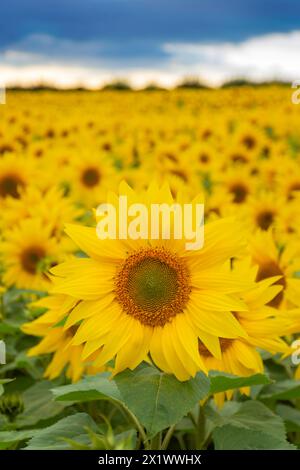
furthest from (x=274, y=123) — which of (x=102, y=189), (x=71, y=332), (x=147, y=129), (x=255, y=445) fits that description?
(x=255, y=445)

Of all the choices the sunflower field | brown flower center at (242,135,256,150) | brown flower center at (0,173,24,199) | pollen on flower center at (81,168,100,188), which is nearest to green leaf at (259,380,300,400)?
the sunflower field

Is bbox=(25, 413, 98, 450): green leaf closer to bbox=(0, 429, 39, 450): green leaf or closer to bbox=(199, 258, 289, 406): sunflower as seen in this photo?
bbox=(0, 429, 39, 450): green leaf

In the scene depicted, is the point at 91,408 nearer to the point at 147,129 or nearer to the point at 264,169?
the point at 264,169

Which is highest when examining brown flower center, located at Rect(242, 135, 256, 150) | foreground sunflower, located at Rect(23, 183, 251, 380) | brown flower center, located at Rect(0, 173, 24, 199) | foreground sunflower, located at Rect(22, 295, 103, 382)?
brown flower center, located at Rect(242, 135, 256, 150)

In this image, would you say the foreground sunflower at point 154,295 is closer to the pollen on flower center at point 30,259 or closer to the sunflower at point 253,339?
the sunflower at point 253,339

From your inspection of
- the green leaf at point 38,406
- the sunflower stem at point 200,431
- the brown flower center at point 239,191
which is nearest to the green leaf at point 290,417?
the sunflower stem at point 200,431

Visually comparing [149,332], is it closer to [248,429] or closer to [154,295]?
[154,295]
